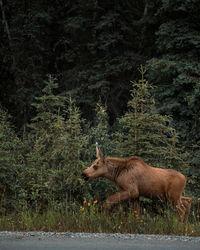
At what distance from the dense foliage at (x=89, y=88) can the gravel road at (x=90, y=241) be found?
86.1 inches

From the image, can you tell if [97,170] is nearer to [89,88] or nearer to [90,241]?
[90,241]

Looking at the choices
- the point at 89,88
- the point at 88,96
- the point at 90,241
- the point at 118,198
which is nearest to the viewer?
the point at 90,241

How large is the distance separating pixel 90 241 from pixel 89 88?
13730 mm

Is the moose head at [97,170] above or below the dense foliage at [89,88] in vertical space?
below

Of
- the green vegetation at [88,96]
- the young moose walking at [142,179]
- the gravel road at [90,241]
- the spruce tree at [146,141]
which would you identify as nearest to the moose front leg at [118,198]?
the young moose walking at [142,179]

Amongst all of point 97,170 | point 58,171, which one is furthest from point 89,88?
point 97,170

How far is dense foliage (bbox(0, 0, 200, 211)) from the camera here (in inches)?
391

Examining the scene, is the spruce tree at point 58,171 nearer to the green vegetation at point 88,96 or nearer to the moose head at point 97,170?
the green vegetation at point 88,96

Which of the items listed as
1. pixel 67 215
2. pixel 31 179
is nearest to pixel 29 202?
pixel 31 179

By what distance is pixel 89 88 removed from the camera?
65.2 feet

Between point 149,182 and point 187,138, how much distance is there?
681 cm

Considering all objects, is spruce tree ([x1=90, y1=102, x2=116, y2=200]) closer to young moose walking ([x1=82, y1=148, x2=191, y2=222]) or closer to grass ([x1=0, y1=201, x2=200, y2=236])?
young moose walking ([x1=82, y1=148, x2=191, y2=222])

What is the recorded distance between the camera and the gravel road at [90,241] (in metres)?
6.17

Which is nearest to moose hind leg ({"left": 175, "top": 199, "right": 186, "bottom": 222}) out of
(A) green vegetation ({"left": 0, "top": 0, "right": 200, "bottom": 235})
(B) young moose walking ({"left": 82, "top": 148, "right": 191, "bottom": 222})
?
(B) young moose walking ({"left": 82, "top": 148, "right": 191, "bottom": 222})
